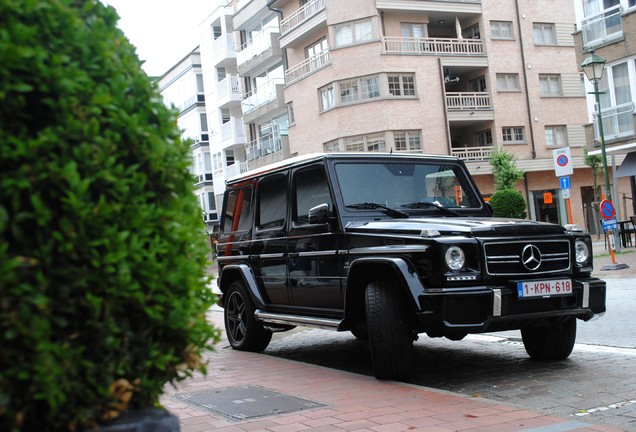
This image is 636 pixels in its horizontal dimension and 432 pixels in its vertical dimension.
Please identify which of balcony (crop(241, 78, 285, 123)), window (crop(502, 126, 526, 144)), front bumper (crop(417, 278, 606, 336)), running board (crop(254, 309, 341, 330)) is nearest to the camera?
front bumper (crop(417, 278, 606, 336))

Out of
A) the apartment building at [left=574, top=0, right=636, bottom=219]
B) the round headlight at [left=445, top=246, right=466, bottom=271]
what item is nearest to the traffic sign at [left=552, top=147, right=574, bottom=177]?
the apartment building at [left=574, top=0, right=636, bottom=219]

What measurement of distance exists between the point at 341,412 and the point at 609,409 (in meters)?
1.92

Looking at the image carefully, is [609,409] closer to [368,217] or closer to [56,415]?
[368,217]

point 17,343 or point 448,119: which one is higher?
point 448,119

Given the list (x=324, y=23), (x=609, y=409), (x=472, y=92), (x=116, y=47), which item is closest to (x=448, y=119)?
(x=472, y=92)

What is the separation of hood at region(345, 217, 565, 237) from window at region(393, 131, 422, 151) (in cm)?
3149

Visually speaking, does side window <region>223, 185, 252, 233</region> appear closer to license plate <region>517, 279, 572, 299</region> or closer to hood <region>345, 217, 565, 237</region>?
hood <region>345, 217, 565, 237</region>

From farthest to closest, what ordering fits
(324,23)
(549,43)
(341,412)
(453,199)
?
(549,43) < (324,23) < (453,199) < (341,412)

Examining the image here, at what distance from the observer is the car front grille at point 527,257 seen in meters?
6.45

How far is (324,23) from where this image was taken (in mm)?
39969

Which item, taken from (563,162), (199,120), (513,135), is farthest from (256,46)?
(563,162)

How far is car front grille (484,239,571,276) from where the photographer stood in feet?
21.2

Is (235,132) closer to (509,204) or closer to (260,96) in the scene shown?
(260,96)

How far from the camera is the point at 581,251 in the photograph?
7.12 metres
